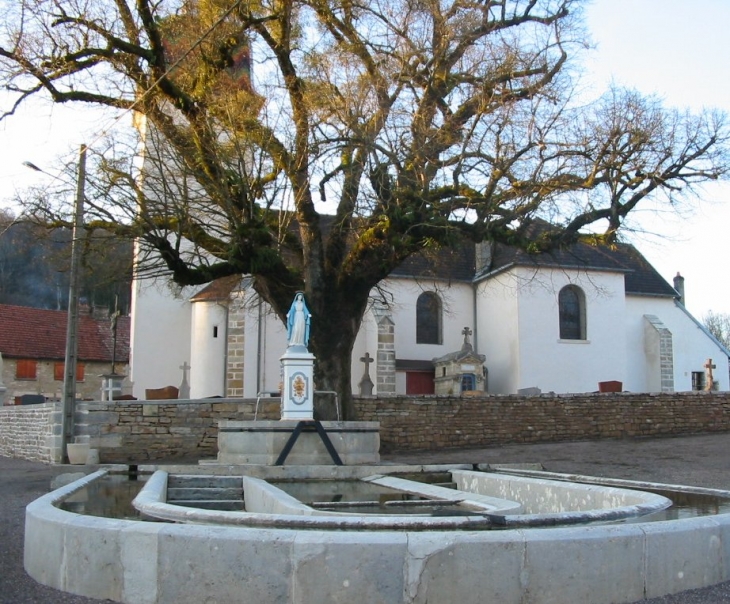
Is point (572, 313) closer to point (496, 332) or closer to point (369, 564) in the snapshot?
point (496, 332)

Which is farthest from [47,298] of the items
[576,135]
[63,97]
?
[576,135]

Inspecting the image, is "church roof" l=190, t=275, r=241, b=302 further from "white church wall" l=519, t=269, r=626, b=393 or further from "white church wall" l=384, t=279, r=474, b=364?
"white church wall" l=519, t=269, r=626, b=393

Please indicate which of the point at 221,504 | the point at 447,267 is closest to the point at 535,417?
the point at 447,267

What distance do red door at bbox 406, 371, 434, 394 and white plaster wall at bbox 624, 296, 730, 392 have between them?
8440mm

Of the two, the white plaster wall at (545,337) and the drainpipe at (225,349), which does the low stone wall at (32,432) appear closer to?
the drainpipe at (225,349)

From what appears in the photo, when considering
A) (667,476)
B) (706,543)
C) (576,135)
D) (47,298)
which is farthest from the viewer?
(47,298)

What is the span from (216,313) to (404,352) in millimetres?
7633

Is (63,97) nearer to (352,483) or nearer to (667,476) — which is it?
(352,483)

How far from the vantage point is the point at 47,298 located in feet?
175

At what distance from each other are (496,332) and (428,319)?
2859mm

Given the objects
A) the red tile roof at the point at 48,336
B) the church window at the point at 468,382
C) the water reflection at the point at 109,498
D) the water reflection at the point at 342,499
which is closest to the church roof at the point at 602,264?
the church window at the point at 468,382

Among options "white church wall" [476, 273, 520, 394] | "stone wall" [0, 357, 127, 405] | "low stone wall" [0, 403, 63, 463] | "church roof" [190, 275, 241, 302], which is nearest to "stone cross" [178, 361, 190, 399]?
"church roof" [190, 275, 241, 302]

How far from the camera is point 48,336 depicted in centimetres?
4053

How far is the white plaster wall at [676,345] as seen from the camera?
32.6 m
